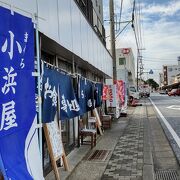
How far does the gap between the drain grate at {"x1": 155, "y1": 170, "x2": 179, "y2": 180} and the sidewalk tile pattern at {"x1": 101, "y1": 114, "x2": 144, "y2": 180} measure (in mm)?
386

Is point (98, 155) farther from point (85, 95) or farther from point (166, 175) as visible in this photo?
point (166, 175)

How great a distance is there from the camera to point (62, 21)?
837 centimetres

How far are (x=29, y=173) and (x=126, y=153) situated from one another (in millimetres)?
5758

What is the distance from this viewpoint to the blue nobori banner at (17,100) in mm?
4055

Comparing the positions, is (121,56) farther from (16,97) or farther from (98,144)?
(16,97)

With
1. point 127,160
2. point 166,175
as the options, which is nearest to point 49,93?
point 166,175

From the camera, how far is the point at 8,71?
4.14 meters

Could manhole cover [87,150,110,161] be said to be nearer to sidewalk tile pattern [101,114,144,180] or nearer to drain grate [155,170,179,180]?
sidewalk tile pattern [101,114,144,180]

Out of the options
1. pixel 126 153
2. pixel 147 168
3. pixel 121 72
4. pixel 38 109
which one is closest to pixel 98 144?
pixel 126 153

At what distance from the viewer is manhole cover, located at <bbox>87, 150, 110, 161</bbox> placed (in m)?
9.23

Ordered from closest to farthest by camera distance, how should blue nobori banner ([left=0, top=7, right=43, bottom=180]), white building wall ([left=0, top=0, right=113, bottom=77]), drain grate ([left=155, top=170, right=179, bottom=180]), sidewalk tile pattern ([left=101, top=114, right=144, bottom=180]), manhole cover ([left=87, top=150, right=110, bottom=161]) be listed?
blue nobori banner ([left=0, top=7, right=43, bottom=180])
white building wall ([left=0, top=0, right=113, bottom=77])
sidewalk tile pattern ([left=101, top=114, right=144, bottom=180])
drain grate ([left=155, top=170, right=179, bottom=180])
manhole cover ([left=87, top=150, right=110, bottom=161])

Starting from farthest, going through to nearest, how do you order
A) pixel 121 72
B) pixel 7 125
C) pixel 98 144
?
pixel 121 72 < pixel 98 144 < pixel 7 125

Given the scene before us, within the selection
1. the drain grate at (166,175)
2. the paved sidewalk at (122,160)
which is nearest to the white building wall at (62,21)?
the paved sidewalk at (122,160)

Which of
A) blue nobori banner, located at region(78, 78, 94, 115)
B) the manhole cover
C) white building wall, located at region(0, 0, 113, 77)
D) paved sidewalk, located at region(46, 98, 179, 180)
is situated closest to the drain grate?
paved sidewalk, located at region(46, 98, 179, 180)
